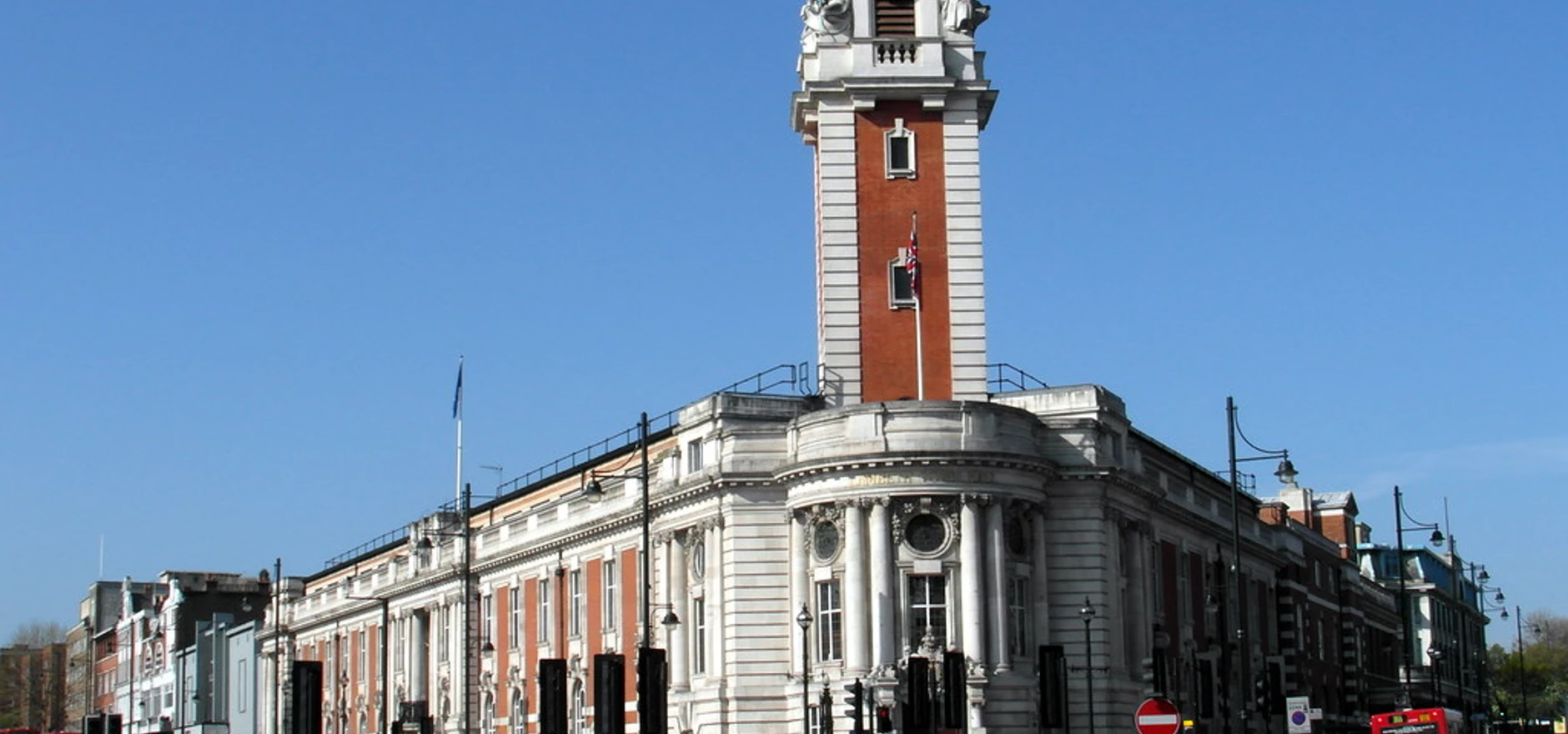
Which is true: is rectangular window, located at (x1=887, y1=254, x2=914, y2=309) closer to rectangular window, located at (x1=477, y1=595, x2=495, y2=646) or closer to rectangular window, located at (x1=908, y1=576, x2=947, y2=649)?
rectangular window, located at (x1=908, y1=576, x2=947, y2=649)

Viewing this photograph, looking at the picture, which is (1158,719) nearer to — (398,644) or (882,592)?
(882,592)

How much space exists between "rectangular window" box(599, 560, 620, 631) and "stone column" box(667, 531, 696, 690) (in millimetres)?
5180

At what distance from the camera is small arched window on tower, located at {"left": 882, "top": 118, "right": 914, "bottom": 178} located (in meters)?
67.7

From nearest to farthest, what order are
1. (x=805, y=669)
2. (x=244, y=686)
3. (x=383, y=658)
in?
1. (x=805, y=669)
2. (x=383, y=658)
3. (x=244, y=686)

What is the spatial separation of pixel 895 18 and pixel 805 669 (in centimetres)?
2379

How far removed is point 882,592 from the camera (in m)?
59.0

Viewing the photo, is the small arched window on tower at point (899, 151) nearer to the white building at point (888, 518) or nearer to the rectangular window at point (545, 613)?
the white building at point (888, 518)

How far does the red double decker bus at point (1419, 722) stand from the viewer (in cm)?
6275

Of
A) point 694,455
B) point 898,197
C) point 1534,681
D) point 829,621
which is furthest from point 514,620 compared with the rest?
point 1534,681

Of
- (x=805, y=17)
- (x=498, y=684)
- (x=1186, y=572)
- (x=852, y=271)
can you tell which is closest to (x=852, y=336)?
(x=852, y=271)

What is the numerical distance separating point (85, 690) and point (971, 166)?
11414 cm

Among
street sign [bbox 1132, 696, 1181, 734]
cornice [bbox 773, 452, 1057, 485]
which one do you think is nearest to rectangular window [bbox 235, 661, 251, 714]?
cornice [bbox 773, 452, 1057, 485]

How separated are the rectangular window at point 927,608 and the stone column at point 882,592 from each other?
26.4 inches

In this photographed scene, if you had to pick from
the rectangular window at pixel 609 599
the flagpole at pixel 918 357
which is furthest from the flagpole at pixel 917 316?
the rectangular window at pixel 609 599
